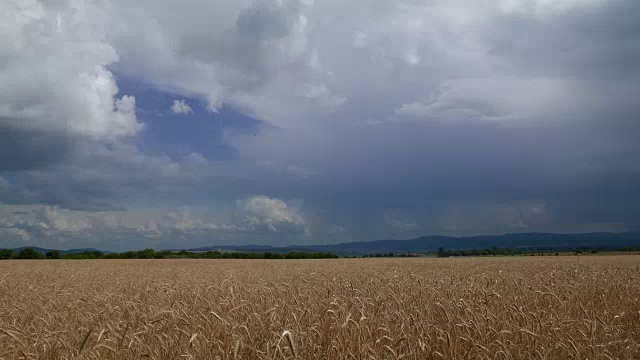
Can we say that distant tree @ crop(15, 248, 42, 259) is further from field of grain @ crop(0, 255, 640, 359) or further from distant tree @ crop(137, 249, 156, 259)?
field of grain @ crop(0, 255, 640, 359)

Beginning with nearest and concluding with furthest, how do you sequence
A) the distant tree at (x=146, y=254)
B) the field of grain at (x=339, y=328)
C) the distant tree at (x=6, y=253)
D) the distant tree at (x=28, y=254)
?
1. the field of grain at (x=339, y=328)
2. the distant tree at (x=6, y=253)
3. the distant tree at (x=28, y=254)
4. the distant tree at (x=146, y=254)

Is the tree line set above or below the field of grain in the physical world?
above

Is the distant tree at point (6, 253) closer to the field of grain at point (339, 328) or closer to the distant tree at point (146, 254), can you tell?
the distant tree at point (146, 254)

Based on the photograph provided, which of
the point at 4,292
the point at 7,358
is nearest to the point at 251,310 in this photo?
the point at 7,358

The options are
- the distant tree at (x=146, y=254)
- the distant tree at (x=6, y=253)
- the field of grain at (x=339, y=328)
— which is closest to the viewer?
the field of grain at (x=339, y=328)

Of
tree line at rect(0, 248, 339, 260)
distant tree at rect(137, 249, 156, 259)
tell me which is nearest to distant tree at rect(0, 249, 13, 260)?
tree line at rect(0, 248, 339, 260)

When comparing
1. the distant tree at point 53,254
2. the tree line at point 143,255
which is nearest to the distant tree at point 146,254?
the tree line at point 143,255

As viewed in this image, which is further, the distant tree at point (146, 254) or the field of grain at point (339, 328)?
the distant tree at point (146, 254)

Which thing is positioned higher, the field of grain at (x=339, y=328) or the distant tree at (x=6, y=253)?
the distant tree at (x=6, y=253)

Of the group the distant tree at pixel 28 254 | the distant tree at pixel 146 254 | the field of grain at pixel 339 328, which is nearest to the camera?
the field of grain at pixel 339 328

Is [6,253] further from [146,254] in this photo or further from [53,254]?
[146,254]

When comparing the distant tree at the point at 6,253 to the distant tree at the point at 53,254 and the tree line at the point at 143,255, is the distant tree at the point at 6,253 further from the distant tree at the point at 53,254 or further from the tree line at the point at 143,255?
the distant tree at the point at 53,254

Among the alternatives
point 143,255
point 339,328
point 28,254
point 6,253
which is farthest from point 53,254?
point 339,328

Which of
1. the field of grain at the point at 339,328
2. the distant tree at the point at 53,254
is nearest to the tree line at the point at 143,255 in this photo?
the distant tree at the point at 53,254
